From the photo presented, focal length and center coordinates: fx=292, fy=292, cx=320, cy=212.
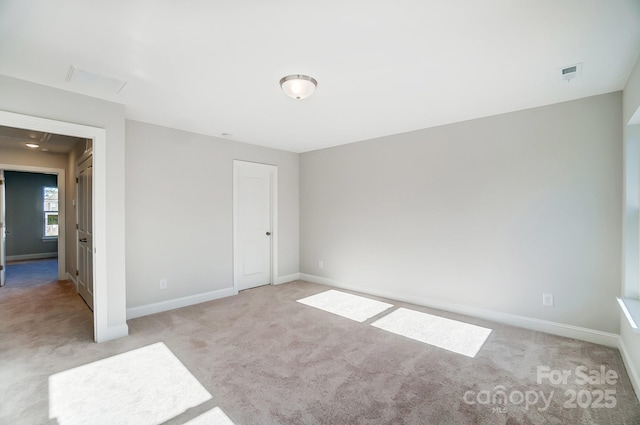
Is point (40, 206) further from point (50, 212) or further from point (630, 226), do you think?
point (630, 226)

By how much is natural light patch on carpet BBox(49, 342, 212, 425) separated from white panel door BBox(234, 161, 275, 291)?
2.24 metres

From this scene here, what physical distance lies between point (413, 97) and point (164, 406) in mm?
3318

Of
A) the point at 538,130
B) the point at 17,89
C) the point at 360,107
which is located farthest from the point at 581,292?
the point at 17,89

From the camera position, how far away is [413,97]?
2934 millimetres

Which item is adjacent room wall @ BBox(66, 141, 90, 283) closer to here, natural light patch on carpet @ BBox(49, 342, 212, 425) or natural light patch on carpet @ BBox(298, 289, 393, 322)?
natural light patch on carpet @ BBox(49, 342, 212, 425)

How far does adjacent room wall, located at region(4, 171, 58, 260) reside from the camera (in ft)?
24.7

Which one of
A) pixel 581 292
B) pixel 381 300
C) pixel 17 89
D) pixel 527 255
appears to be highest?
pixel 17 89

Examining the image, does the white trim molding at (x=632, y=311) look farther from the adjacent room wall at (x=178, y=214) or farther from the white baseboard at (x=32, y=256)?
the white baseboard at (x=32, y=256)

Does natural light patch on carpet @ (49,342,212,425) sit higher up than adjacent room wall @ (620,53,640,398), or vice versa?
adjacent room wall @ (620,53,640,398)

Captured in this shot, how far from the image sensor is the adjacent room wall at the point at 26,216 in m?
7.54

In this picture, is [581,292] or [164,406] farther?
[581,292]

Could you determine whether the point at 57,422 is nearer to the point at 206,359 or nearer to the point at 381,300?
the point at 206,359

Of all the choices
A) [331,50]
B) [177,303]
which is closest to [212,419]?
[177,303]

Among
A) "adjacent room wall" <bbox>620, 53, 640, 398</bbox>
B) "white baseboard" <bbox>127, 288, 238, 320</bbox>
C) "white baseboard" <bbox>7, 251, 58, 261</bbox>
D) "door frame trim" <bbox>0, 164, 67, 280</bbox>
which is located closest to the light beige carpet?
"white baseboard" <bbox>127, 288, 238, 320</bbox>
